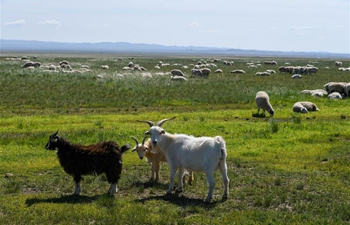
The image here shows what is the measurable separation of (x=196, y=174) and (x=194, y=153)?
2609 mm

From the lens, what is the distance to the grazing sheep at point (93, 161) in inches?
448

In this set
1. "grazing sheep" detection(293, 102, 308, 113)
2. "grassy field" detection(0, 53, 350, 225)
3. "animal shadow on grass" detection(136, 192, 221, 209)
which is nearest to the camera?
"grassy field" detection(0, 53, 350, 225)

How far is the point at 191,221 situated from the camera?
9523 mm

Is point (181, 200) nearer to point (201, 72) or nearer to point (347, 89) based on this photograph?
point (347, 89)

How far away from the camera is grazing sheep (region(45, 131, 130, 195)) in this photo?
11.4 meters

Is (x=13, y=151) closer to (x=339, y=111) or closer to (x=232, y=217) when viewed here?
(x=232, y=217)

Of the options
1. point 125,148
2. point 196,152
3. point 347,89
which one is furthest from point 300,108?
point 125,148

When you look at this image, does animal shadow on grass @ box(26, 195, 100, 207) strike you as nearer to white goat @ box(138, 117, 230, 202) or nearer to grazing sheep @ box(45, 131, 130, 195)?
grazing sheep @ box(45, 131, 130, 195)

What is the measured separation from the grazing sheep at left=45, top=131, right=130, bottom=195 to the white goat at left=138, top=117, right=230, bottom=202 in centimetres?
118

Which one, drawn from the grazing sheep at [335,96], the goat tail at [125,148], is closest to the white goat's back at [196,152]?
the goat tail at [125,148]

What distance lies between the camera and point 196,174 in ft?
45.0

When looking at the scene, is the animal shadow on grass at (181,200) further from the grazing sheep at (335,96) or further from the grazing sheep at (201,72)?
the grazing sheep at (201,72)

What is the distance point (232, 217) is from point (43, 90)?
29.0m

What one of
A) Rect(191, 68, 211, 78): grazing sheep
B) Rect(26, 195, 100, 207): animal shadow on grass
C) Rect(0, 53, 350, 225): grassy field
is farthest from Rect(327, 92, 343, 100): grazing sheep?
Rect(26, 195, 100, 207): animal shadow on grass
